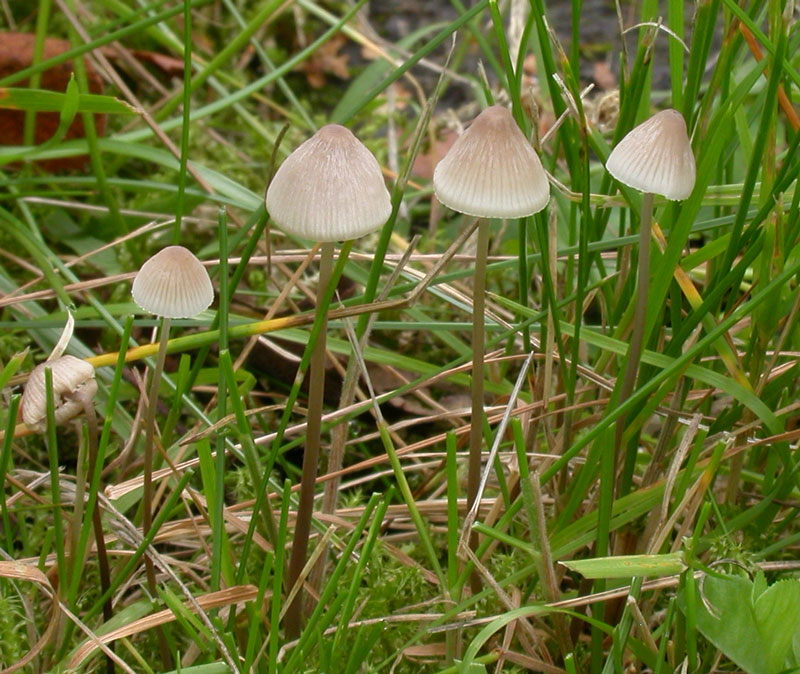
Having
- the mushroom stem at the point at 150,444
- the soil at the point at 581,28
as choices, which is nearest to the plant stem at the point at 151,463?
the mushroom stem at the point at 150,444

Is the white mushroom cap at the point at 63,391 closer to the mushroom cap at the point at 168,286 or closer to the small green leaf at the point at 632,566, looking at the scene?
the mushroom cap at the point at 168,286

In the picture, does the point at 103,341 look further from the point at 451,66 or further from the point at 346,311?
the point at 451,66

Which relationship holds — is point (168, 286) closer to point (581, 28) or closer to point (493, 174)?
point (493, 174)

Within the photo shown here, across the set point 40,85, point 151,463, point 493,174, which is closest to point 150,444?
point 151,463

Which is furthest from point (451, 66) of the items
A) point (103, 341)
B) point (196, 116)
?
point (103, 341)

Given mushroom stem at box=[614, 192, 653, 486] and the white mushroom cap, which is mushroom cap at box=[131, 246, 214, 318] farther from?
mushroom stem at box=[614, 192, 653, 486]
